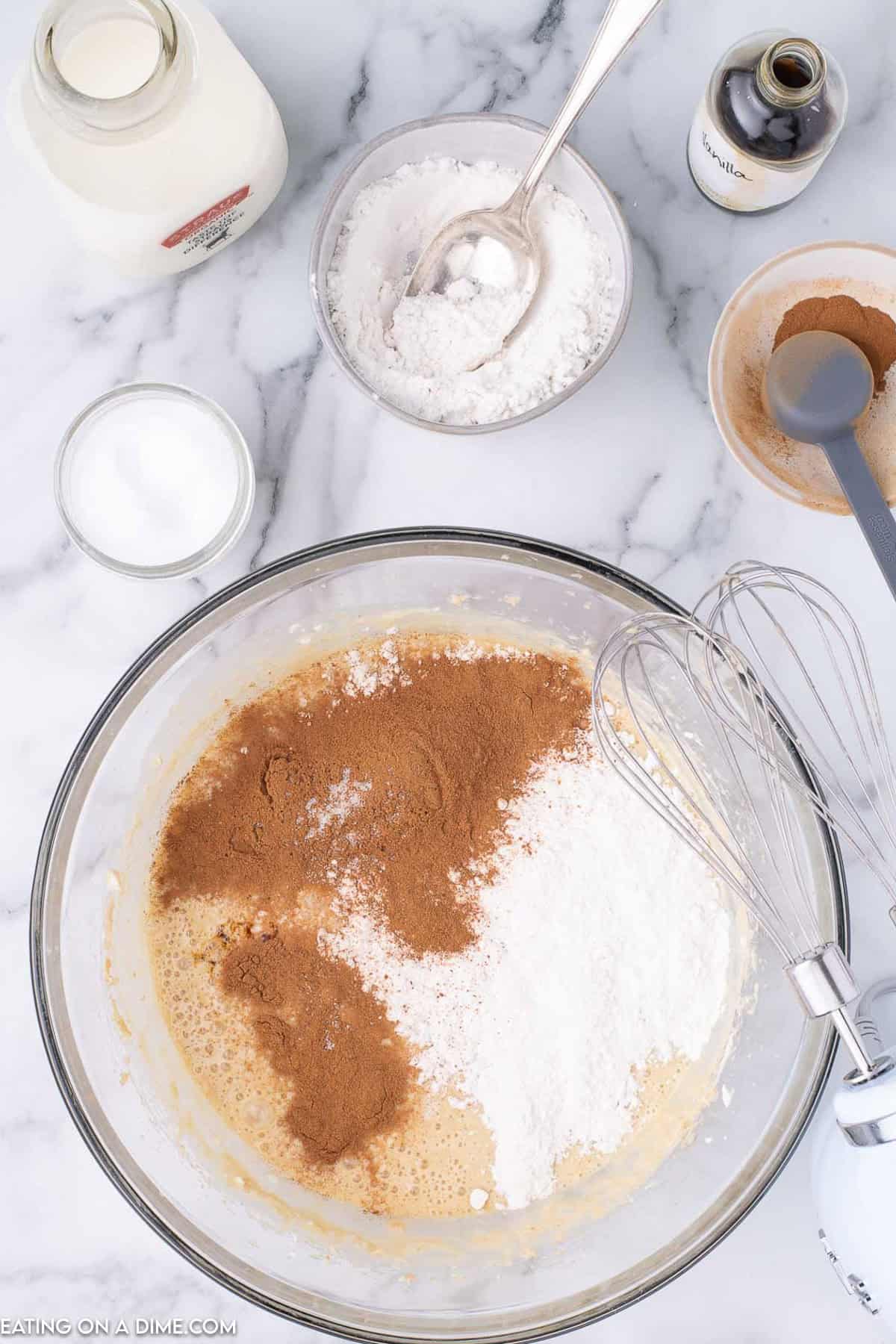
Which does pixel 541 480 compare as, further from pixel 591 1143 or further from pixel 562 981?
pixel 591 1143

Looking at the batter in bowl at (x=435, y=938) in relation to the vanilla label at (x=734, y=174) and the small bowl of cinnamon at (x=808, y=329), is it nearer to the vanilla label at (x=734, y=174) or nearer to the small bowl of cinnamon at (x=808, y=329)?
the small bowl of cinnamon at (x=808, y=329)

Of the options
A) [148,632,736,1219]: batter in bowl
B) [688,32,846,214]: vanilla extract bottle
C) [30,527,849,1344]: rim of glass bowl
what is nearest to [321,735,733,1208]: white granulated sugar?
[148,632,736,1219]: batter in bowl

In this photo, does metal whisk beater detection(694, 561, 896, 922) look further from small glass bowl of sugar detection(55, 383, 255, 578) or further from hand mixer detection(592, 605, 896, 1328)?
small glass bowl of sugar detection(55, 383, 255, 578)

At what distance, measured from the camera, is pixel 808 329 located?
114 centimetres

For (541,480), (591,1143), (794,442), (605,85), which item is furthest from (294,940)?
(605,85)

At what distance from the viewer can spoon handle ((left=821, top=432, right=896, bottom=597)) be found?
1088 mm

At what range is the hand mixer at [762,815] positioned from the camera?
99 cm

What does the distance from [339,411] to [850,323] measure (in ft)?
1.85

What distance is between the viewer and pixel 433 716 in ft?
3.91

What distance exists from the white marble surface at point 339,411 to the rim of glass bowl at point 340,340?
11cm

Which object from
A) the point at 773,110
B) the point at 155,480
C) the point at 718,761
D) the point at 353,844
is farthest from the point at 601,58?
the point at 353,844

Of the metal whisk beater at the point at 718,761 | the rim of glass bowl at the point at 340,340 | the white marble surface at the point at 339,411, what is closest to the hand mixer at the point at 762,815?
the metal whisk beater at the point at 718,761

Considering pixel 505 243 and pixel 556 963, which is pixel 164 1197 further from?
pixel 505 243

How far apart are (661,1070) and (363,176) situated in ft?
3.40
